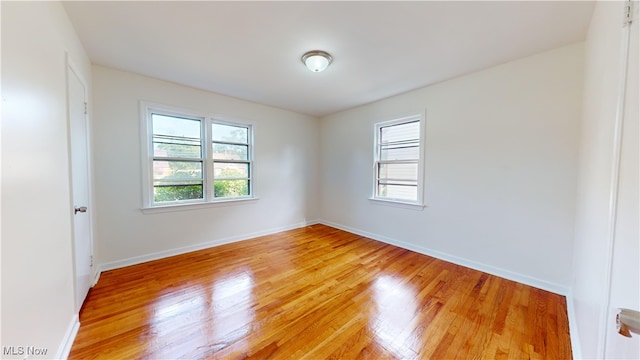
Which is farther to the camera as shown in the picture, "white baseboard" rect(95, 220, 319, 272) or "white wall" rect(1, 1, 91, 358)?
"white baseboard" rect(95, 220, 319, 272)

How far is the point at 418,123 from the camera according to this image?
3367mm

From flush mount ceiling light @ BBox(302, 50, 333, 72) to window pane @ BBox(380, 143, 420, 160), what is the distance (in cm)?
190

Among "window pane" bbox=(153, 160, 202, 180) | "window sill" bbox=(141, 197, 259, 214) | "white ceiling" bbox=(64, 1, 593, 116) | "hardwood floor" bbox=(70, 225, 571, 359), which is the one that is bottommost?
"hardwood floor" bbox=(70, 225, 571, 359)

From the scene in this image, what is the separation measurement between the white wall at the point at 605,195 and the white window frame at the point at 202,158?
3.88 metres

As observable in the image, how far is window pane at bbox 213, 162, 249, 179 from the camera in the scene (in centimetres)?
359

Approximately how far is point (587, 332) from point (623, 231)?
976 millimetres

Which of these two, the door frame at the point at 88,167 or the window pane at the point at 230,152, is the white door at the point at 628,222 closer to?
the door frame at the point at 88,167

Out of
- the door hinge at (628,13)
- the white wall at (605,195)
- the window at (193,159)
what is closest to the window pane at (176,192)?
the window at (193,159)

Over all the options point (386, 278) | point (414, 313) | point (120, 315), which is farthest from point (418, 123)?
point (120, 315)

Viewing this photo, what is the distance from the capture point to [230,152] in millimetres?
3752

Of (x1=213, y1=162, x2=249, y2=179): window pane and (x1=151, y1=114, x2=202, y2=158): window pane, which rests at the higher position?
(x1=151, y1=114, x2=202, y2=158): window pane

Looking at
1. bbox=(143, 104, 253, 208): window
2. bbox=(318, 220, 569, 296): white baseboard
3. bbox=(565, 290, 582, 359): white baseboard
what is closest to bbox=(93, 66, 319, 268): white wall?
bbox=(143, 104, 253, 208): window

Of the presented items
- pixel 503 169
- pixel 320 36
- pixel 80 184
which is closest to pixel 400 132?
pixel 503 169

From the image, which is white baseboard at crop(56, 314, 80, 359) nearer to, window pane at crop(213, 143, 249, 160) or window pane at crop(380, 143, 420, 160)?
window pane at crop(213, 143, 249, 160)
